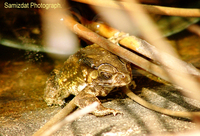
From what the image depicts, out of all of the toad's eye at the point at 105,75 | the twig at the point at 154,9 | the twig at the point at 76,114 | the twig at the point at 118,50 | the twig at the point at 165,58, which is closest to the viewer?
the twig at the point at 76,114

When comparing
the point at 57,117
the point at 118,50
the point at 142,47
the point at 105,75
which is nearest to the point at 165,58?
the point at 142,47

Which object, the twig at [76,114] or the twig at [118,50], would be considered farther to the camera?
the twig at [118,50]

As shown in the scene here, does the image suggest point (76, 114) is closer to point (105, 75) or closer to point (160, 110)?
point (160, 110)

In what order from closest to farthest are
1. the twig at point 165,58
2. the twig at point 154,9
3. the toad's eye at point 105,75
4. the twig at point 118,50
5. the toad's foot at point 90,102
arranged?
the twig at point 165,58, the twig at point 118,50, the toad's foot at point 90,102, the toad's eye at point 105,75, the twig at point 154,9

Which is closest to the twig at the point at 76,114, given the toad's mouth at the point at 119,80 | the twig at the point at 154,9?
the toad's mouth at the point at 119,80

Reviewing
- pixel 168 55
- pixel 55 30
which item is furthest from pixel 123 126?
pixel 55 30

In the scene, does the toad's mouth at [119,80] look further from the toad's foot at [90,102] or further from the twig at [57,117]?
the twig at [57,117]

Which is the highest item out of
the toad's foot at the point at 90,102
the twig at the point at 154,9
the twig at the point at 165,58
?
the twig at the point at 154,9

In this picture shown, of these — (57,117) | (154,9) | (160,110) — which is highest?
(154,9)

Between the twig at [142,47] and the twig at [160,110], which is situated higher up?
the twig at [142,47]
